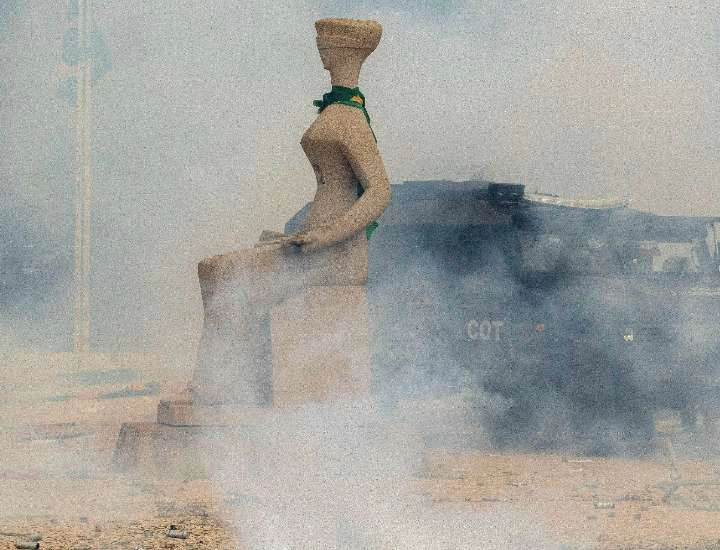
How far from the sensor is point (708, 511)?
36.0 ft

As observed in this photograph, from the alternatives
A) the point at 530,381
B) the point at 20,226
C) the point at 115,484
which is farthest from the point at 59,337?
the point at 115,484

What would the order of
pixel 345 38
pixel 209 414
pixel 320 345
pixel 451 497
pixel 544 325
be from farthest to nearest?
pixel 544 325 → pixel 320 345 → pixel 209 414 → pixel 345 38 → pixel 451 497

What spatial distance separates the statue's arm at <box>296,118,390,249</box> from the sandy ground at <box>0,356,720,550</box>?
6.90 feet

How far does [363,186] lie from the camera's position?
1181 cm

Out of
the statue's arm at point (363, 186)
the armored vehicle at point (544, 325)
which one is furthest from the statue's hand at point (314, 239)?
the armored vehicle at point (544, 325)

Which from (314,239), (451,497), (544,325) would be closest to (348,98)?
(314,239)

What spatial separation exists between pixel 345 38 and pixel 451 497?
3.68 metres

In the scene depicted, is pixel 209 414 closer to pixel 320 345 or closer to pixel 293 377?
pixel 293 377

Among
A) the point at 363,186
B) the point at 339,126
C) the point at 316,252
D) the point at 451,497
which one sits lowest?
the point at 451,497

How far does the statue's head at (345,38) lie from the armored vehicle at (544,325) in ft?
A: 13.3

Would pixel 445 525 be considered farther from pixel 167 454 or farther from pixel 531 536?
pixel 167 454

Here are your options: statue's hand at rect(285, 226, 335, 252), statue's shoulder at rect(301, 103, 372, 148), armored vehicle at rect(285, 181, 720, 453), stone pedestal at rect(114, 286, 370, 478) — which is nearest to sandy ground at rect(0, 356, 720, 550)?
stone pedestal at rect(114, 286, 370, 478)

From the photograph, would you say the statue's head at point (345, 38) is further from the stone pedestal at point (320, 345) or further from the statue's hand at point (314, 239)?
the stone pedestal at point (320, 345)

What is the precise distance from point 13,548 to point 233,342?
342 cm
